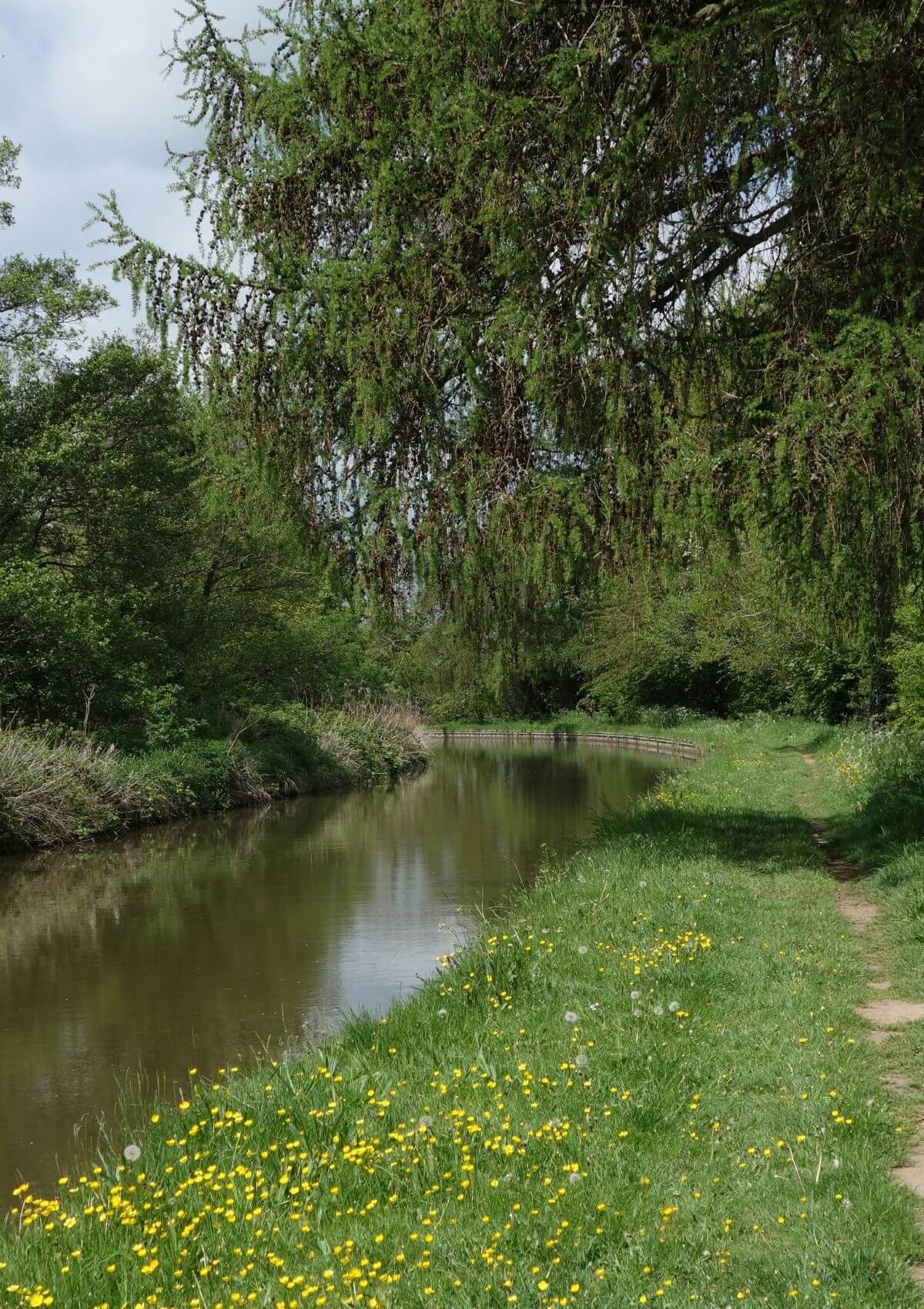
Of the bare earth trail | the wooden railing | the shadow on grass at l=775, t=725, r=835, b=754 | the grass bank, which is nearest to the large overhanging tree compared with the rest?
the bare earth trail

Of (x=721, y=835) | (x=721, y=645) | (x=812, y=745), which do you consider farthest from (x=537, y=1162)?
(x=721, y=645)

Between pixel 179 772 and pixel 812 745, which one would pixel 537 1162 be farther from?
pixel 812 745

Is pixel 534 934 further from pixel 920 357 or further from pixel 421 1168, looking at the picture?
pixel 920 357

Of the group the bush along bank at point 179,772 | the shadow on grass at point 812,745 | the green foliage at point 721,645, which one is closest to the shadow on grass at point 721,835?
the green foliage at point 721,645

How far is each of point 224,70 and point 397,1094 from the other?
376 inches

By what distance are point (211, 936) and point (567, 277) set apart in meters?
7.82

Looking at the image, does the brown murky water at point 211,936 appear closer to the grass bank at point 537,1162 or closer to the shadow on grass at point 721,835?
the grass bank at point 537,1162

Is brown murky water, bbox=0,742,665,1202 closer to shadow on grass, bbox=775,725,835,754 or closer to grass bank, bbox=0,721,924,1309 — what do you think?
grass bank, bbox=0,721,924,1309

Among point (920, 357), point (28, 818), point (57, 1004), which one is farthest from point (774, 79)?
point (28, 818)

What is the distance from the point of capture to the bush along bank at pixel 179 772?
1717cm

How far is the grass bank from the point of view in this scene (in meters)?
3.48

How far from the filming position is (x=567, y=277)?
30.0 feet

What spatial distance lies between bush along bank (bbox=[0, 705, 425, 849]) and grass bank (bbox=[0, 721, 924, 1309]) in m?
11.4

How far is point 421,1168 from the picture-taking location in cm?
425
